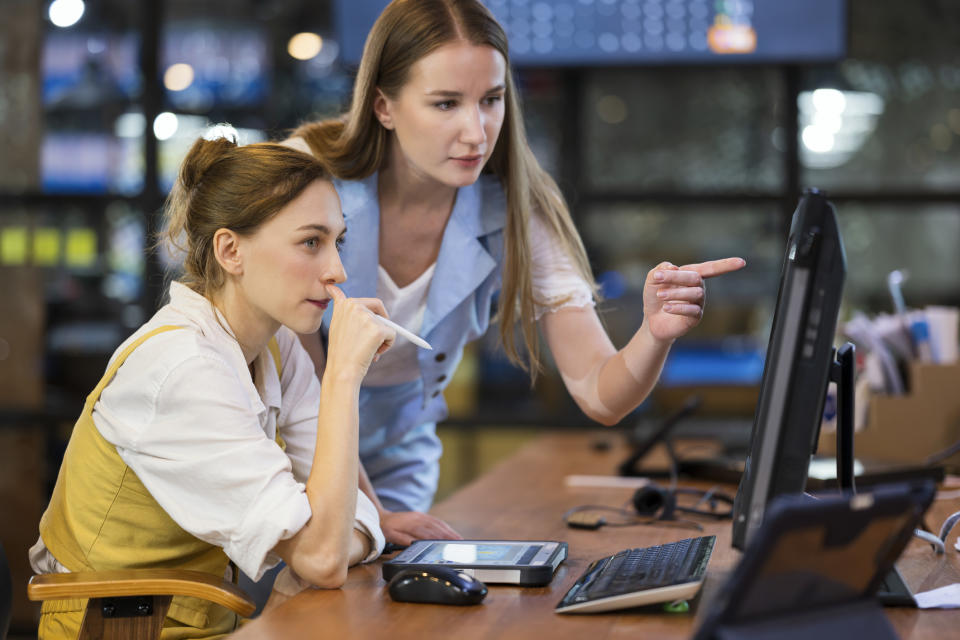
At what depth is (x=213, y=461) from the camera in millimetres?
1256

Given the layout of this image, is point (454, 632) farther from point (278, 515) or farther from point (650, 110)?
point (650, 110)

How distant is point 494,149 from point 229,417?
767 mm

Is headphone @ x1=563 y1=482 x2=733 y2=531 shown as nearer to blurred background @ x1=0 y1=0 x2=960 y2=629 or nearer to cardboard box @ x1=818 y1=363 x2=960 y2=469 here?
cardboard box @ x1=818 y1=363 x2=960 y2=469

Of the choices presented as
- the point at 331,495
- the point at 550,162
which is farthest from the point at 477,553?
the point at 550,162

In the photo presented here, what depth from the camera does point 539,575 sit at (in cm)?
128

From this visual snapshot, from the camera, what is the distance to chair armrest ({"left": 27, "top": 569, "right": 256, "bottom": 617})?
1.27 metres

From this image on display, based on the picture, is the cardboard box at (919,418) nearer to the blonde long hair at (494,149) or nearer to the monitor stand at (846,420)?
the blonde long hair at (494,149)

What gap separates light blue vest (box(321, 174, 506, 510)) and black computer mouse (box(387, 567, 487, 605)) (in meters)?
0.67

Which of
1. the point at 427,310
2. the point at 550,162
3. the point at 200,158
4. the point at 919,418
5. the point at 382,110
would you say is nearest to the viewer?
the point at 200,158

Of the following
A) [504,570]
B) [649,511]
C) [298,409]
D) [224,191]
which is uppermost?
[224,191]

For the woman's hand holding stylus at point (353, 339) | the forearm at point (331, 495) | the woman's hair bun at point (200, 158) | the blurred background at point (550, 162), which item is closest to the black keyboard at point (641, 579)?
the forearm at point (331, 495)

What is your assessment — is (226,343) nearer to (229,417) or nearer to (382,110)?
(229,417)

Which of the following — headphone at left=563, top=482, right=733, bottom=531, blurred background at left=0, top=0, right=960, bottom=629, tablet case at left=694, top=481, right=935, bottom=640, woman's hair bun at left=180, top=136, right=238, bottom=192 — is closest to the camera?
tablet case at left=694, top=481, right=935, bottom=640

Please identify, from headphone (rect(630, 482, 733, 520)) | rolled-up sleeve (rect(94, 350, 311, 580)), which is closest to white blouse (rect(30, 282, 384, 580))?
rolled-up sleeve (rect(94, 350, 311, 580))
